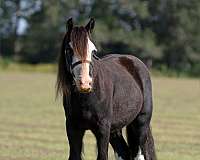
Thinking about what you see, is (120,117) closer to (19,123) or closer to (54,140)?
(54,140)

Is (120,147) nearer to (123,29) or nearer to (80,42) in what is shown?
(80,42)

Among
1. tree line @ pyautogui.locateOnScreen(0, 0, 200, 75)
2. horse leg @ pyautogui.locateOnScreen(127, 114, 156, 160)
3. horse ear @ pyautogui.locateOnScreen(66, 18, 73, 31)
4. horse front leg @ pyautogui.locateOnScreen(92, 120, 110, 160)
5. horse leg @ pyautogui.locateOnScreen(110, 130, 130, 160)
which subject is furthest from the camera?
tree line @ pyautogui.locateOnScreen(0, 0, 200, 75)

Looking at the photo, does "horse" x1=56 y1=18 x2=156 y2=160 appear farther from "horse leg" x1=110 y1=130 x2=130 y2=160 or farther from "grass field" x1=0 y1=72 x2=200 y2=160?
"grass field" x1=0 y1=72 x2=200 y2=160

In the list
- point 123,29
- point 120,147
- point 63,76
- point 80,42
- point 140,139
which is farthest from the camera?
point 123,29

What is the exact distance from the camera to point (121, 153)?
8.82 metres

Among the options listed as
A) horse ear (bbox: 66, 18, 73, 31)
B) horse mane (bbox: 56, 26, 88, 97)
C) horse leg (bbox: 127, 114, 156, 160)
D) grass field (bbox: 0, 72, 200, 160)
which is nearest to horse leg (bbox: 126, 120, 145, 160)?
horse leg (bbox: 127, 114, 156, 160)

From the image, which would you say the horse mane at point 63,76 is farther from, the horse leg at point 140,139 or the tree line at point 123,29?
the tree line at point 123,29

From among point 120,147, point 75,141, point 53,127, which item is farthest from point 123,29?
point 75,141

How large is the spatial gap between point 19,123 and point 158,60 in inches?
1958

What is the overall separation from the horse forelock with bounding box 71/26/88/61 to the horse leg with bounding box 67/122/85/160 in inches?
40.2

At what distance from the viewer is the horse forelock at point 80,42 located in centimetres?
662

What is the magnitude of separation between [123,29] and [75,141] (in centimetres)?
6086

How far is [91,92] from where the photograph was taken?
6.86m

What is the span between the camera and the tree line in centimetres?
6481
